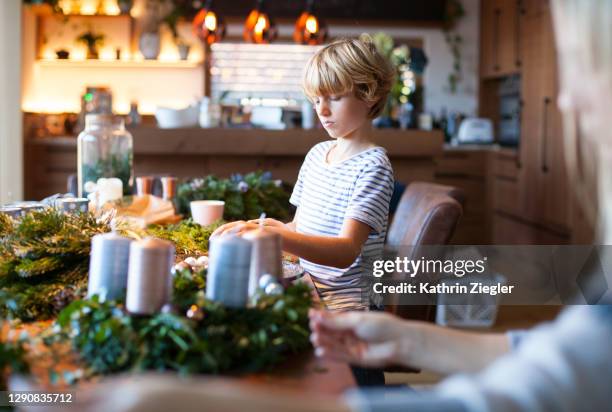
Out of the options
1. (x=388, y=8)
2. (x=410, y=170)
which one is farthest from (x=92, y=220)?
(x=388, y=8)

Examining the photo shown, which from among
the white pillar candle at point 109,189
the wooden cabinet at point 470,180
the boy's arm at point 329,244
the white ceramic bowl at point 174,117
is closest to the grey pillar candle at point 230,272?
the boy's arm at point 329,244

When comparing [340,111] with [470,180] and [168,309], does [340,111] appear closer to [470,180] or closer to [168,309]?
[168,309]

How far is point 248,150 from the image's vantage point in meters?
5.08

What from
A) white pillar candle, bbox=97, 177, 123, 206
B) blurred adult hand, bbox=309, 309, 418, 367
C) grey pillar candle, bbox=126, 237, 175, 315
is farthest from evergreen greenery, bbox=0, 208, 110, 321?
white pillar candle, bbox=97, 177, 123, 206

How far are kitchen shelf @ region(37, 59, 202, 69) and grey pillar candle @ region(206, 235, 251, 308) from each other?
6238 mm

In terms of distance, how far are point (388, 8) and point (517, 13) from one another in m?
1.33

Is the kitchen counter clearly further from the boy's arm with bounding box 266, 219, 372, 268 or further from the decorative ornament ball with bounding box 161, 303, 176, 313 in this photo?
the decorative ornament ball with bounding box 161, 303, 176, 313

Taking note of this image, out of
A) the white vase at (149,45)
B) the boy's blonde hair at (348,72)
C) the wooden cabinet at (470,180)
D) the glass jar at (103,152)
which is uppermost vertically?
the white vase at (149,45)

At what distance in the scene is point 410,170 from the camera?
206 inches

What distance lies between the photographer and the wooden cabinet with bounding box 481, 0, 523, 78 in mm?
6719

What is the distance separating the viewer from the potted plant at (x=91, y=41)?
695cm

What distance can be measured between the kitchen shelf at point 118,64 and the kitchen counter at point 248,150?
2248 mm

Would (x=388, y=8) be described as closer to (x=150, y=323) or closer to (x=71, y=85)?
(x=71, y=85)

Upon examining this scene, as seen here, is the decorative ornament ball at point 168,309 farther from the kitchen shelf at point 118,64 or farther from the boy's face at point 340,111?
the kitchen shelf at point 118,64
